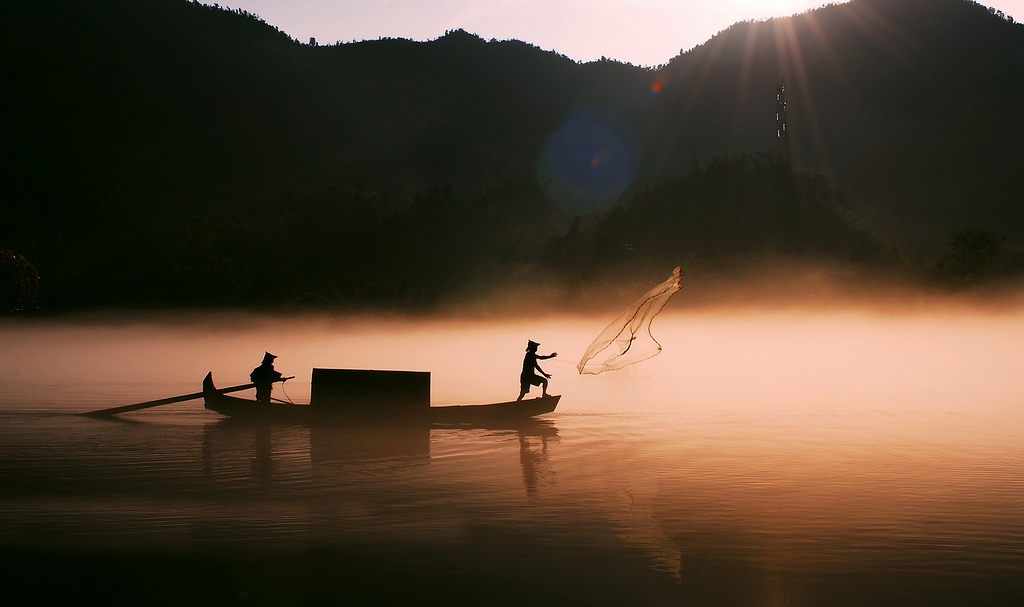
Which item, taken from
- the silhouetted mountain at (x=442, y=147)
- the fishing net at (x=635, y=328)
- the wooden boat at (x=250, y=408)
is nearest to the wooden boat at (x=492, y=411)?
the fishing net at (x=635, y=328)

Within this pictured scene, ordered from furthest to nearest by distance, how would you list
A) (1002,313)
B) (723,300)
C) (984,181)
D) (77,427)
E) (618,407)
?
(984,181), (723,300), (1002,313), (618,407), (77,427)

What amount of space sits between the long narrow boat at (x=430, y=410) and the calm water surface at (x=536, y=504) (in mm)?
415

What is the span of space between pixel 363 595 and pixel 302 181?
129 meters

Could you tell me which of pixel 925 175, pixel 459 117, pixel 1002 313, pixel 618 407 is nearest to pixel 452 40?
pixel 459 117

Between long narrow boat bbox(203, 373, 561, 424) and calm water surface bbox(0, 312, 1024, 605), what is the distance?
415mm

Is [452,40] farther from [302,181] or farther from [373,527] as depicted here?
[373,527]

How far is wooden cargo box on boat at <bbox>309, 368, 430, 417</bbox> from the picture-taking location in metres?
20.4

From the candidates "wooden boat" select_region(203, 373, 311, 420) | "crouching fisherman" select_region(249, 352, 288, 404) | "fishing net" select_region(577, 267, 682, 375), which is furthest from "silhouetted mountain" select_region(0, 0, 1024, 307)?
"fishing net" select_region(577, 267, 682, 375)

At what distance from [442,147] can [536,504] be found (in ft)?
445

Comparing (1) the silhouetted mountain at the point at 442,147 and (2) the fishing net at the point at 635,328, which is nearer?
(2) the fishing net at the point at 635,328

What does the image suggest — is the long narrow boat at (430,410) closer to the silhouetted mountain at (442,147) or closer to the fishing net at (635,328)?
the fishing net at (635,328)

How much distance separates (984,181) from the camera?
413ft

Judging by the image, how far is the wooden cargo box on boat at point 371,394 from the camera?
2042 centimetres

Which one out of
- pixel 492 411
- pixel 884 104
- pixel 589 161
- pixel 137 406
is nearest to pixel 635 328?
pixel 492 411
